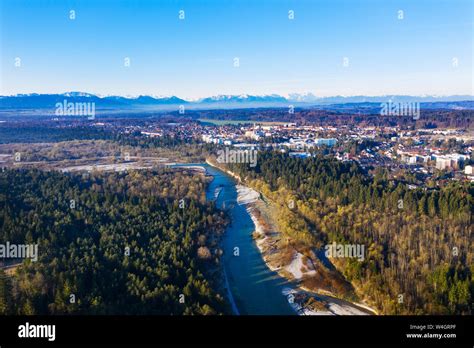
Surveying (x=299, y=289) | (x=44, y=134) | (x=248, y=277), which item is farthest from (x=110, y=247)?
(x=44, y=134)

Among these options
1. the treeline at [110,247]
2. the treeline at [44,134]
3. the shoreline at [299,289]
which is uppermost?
the treeline at [44,134]

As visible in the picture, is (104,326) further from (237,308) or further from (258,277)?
(258,277)

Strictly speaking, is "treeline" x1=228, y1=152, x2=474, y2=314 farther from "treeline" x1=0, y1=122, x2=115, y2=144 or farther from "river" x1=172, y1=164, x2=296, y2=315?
"treeline" x1=0, y1=122, x2=115, y2=144

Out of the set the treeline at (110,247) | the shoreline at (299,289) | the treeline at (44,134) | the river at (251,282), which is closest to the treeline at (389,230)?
the shoreline at (299,289)

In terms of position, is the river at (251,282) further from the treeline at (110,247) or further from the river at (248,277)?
the treeline at (110,247)

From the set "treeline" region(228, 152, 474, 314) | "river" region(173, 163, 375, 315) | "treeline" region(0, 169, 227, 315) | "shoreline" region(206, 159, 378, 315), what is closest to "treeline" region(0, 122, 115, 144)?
"treeline" region(0, 169, 227, 315)

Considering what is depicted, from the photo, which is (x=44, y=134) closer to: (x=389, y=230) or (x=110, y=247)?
(x=110, y=247)

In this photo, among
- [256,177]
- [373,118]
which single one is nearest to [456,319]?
[256,177]
